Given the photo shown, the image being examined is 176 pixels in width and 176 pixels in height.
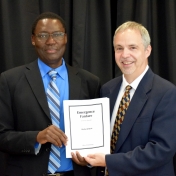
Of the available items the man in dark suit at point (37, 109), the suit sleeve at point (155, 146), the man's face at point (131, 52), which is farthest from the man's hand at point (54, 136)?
the man's face at point (131, 52)

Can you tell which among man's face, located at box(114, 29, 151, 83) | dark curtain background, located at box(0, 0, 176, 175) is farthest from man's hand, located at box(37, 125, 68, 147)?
dark curtain background, located at box(0, 0, 176, 175)

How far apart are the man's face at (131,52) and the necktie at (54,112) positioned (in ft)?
1.42

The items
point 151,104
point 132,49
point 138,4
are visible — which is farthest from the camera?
point 138,4

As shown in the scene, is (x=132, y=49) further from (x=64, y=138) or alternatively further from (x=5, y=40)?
(x=5, y=40)

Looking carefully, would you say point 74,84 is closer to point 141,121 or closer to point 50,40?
point 50,40

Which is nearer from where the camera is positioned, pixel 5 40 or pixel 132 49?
pixel 132 49

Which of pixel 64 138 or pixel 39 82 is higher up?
pixel 39 82

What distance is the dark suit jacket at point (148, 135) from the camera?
171 cm

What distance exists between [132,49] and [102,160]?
66 cm

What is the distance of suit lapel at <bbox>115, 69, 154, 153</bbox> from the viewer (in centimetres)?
179

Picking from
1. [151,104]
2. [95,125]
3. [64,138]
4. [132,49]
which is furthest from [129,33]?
[64,138]

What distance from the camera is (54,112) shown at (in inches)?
76.1

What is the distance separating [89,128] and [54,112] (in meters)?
0.24

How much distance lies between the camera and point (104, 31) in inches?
114
